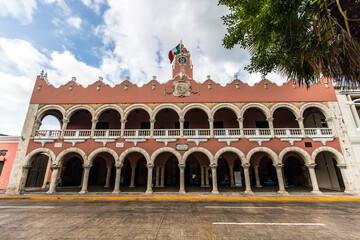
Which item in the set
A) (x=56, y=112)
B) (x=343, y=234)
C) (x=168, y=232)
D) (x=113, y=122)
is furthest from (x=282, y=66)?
(x=56, y=112)

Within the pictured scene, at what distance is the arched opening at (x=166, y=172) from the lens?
16609 millimetres

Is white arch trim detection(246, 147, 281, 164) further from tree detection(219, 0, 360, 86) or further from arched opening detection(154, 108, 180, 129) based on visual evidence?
tree detection(219, 0, 360, 86)

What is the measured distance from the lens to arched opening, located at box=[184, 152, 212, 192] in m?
16.6

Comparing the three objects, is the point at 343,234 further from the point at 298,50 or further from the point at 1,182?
the point at 1,182

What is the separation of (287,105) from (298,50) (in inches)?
398

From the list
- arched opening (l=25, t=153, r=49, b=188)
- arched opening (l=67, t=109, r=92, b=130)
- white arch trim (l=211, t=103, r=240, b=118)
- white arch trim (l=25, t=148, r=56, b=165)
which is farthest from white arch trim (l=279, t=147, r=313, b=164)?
arched opening (l=25, t=153, r=49, b=188)

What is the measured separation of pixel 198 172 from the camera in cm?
1794

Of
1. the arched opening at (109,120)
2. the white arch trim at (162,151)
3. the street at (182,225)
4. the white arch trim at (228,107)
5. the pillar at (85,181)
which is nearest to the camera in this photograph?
the street at (182,225)

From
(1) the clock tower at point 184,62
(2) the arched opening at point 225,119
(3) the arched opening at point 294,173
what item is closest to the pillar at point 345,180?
(3) the arched opening at point 294,173

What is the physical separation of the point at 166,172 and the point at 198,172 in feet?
11.9

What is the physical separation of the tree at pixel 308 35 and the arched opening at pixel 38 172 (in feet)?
76.4

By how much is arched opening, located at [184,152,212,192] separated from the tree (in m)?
11.4

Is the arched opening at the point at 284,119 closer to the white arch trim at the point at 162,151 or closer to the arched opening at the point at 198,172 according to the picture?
the arched opening at the point at 198,172

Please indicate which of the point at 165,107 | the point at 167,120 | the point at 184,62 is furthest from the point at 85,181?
the point at 184,62
